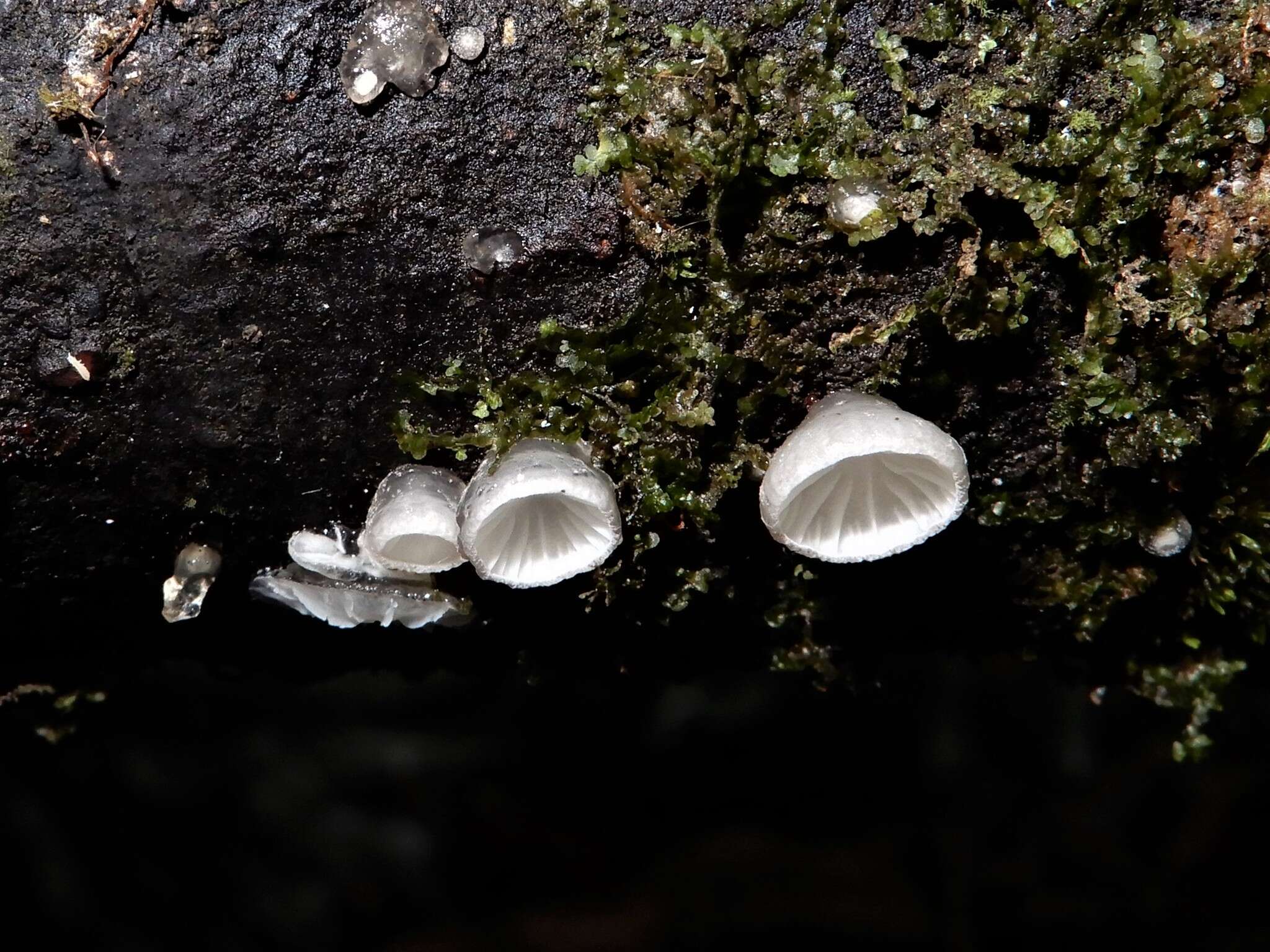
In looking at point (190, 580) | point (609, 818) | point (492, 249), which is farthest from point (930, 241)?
point (609, 818)

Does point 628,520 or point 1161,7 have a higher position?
point 1161,7

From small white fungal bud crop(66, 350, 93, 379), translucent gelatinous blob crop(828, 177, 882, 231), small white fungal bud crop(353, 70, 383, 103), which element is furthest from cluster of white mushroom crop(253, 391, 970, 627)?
small white fungal bud crop(353, 70, 383, 103)

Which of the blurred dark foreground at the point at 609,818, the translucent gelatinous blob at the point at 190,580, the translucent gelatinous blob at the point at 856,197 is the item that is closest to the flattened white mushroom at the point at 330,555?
the translucent gelatinous blob at the point at 190,580

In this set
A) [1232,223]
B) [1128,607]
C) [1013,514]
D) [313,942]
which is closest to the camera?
[1232,223]

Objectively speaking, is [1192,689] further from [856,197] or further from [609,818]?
[609,818]

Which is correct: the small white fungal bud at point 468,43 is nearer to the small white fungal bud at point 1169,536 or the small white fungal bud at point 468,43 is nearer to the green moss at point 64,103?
the green moss at point 64,103

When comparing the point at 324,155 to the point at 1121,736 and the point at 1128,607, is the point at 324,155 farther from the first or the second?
the point at 1121,736

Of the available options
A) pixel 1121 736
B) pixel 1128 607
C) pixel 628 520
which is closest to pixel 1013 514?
pixel 1128 607

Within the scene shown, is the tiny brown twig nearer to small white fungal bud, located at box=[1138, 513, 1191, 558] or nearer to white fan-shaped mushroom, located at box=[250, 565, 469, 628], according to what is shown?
white fan-shaped mushroom, located at box=[250, 565, 469, 628]
